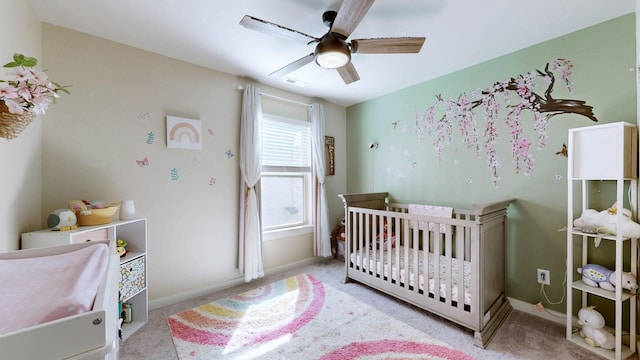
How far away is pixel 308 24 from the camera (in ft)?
6.10

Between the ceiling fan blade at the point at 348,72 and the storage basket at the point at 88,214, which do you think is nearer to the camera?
the storage basket at the point at 88,214

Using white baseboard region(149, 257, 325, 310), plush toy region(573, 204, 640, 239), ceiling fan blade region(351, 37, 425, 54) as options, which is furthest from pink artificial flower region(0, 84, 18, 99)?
plush toy region(573, 204, 640, 239)

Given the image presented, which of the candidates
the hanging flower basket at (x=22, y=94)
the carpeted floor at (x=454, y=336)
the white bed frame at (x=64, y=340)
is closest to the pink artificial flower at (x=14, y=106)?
the hanging flower basket at (x=22, y=94)

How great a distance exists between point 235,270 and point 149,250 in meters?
0.89

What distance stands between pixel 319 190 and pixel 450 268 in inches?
76.5

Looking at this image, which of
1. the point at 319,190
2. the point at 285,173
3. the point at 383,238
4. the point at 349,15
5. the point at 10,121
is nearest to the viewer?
the point at 10,121

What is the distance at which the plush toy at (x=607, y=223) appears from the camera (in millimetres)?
1566

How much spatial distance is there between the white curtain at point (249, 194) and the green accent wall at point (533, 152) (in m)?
1.77

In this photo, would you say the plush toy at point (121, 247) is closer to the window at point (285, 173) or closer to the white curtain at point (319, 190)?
the window at point (285, 173)

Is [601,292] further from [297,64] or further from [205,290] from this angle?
[205,290]

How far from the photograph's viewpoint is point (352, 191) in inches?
154

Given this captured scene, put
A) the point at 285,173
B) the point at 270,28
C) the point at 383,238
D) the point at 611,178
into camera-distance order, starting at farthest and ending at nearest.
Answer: the point at 285,173
the point at 383,238
the point at 611,178
the point at 270,28

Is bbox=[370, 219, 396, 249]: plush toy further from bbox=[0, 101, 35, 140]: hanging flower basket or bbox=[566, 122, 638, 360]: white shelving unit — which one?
bbox=[0, 101, 35, 140]: hanging flower basket

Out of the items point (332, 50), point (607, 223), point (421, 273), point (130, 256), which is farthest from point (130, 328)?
point (607, 223)
